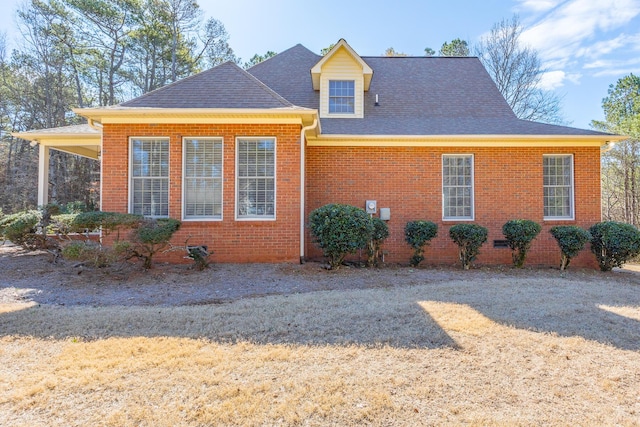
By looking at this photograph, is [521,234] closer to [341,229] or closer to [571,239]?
[571,239]

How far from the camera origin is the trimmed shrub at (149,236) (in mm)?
6676

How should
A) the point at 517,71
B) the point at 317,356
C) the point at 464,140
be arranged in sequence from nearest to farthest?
the point at 317,356 → the point at 464,140 → the point at 517,71

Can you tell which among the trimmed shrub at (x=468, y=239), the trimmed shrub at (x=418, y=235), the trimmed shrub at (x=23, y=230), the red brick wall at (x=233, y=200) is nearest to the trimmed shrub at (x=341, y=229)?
the red brick wall at (x=233, y=200)

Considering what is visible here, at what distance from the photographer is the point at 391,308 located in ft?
15.3

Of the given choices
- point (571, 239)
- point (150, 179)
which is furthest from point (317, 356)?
point (571, 239)

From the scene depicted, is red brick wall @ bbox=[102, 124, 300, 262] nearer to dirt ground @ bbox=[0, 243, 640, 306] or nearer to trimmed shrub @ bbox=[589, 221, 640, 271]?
dirt ground @ bbox=[0, 243, 640, 306]

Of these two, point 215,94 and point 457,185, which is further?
point 457,185

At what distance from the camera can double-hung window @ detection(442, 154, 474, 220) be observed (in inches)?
377

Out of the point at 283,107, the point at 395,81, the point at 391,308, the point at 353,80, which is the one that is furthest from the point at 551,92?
the point at 391,308

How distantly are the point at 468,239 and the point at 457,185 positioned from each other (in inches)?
80.9

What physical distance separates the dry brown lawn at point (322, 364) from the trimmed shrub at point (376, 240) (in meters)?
3.22

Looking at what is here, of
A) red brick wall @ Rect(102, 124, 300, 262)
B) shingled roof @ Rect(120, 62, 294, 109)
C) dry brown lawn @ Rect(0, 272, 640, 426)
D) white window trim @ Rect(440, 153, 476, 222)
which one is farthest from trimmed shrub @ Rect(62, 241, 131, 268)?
white window trim @ Rect(440, 153, 476, 222)

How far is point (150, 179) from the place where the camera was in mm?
8078

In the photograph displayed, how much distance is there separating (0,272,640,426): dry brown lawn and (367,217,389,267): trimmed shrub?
3221mm
